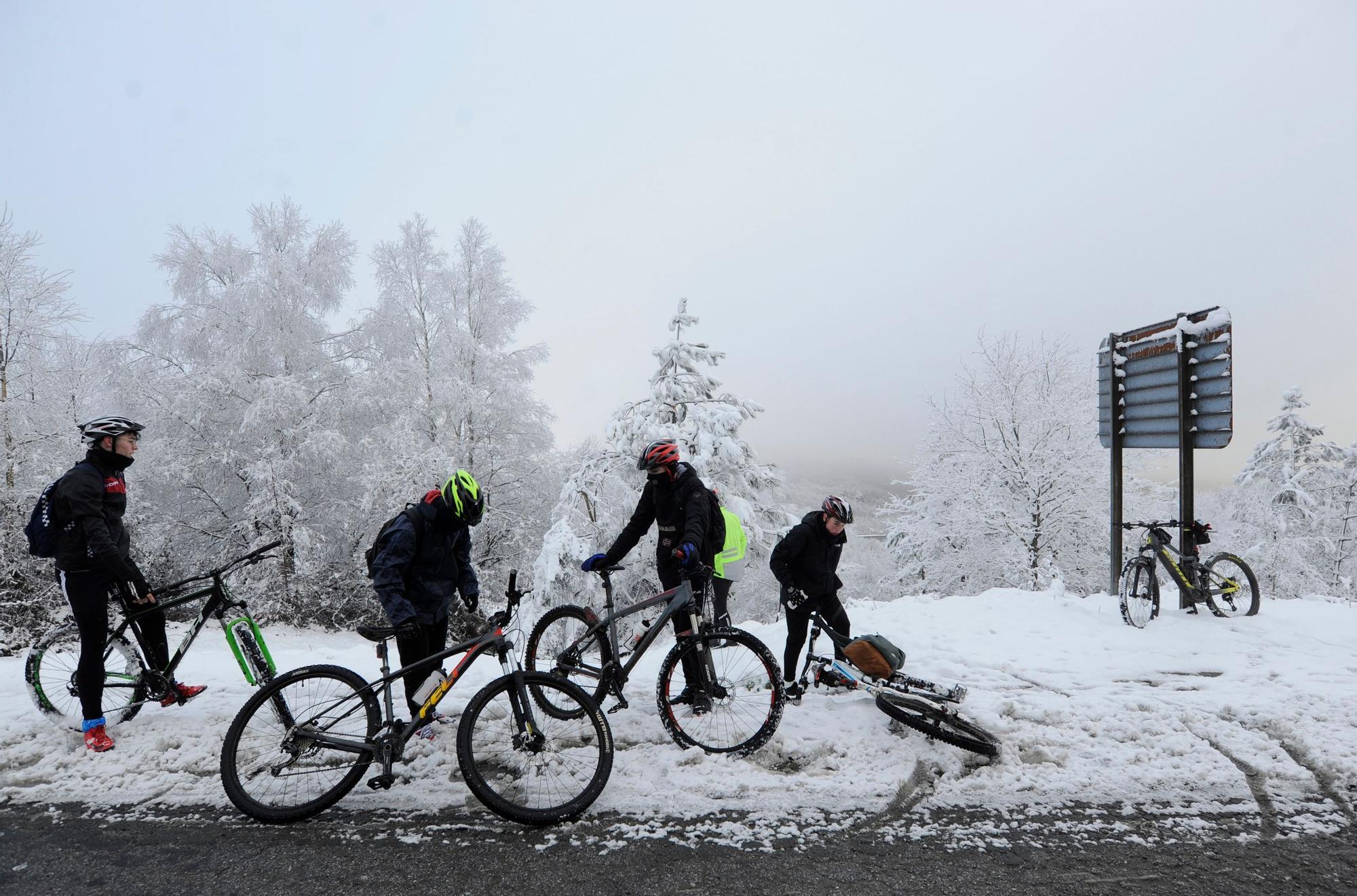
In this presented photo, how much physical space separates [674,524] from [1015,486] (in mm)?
18414

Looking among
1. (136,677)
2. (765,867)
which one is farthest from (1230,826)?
(136,677)

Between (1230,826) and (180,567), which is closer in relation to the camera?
(1230,826)

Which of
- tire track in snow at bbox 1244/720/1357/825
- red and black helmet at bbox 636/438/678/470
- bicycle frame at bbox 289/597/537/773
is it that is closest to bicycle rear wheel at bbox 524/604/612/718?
bicycle frame at bbox 289/597/537/773

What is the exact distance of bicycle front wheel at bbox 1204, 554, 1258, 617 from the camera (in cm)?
798

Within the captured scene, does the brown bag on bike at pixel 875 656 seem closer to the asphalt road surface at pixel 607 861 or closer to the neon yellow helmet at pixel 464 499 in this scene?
the asphalt road surface at pixel 607 861

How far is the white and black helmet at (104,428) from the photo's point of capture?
4.55 metres

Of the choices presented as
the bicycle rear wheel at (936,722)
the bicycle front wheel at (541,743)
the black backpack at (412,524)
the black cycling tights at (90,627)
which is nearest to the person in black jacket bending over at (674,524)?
the bicycle front wheel at (541,743)

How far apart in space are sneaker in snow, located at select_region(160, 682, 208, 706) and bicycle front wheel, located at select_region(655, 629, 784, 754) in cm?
372

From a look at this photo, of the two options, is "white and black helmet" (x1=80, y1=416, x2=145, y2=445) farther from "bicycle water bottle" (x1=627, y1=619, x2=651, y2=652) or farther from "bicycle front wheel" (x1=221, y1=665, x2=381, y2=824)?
"bicycle water bottle" (x1=627, y1=619, x2=651, y2=652)

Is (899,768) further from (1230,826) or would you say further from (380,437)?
(380,437)

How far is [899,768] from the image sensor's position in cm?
415

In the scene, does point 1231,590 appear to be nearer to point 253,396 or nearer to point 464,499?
point 464,499

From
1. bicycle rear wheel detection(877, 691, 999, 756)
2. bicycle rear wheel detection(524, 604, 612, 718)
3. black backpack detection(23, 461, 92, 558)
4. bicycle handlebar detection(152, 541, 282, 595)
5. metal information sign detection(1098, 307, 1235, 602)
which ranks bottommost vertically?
bicycle rear wheel detection(877, 691, 999, 756)

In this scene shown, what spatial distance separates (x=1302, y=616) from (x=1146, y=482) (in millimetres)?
14216
